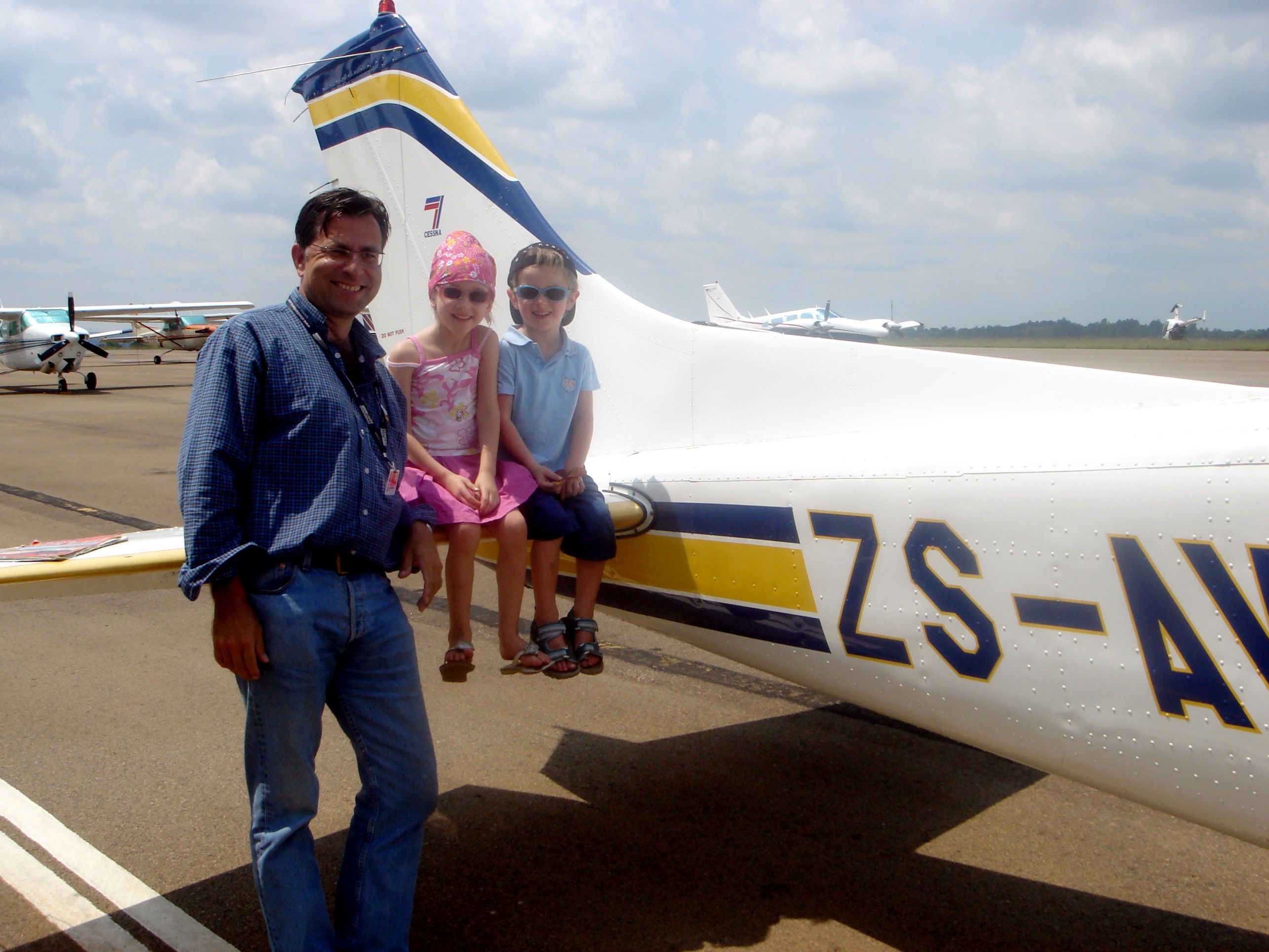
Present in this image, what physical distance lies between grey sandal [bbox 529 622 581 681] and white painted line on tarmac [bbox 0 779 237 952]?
3.87 ft

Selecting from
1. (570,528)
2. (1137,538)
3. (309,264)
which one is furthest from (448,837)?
(1137,538)

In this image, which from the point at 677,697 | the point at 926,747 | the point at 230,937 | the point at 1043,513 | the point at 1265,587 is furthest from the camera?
the point at 677,697

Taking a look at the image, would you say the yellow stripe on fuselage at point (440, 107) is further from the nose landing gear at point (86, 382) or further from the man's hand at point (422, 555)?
the nose landing gear at point (86, 382)

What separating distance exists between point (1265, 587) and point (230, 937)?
2.83 meters

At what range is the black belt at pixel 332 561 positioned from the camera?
2113mm

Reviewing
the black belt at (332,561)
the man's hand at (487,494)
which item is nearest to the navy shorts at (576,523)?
the man's hand at (487,494)

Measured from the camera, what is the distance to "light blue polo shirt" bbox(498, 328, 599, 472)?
126 inches

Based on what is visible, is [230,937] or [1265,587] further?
[230,937]

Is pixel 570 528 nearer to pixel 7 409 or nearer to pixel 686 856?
pixel 686 856

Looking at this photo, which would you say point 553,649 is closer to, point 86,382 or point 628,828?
point 628,828

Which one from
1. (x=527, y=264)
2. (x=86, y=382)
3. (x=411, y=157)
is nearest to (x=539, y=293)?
(x=527, y=264)

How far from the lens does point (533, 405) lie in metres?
3.20

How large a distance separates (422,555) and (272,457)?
1.61ft

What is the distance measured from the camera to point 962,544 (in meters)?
2.41
